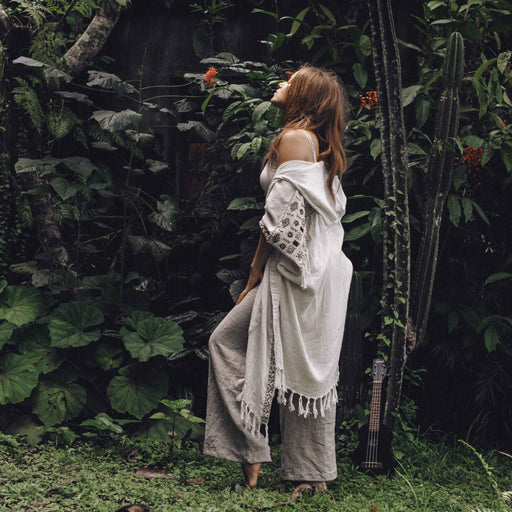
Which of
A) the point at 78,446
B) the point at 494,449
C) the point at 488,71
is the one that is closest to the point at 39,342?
the point at 78,446

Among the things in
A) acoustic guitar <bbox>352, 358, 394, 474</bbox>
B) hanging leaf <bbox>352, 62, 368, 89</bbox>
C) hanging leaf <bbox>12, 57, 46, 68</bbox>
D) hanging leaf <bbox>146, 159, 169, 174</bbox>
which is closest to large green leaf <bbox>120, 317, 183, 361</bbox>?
hanging leaf <bbox>146, 159, 169, 174</bbox>

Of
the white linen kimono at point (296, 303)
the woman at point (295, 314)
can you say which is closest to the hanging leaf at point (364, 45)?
the woman at point (295, 314)

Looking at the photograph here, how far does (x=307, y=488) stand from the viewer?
2855mm

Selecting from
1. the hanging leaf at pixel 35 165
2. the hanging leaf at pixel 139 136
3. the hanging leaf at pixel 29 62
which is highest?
the hanging leaf at pixel 29 62

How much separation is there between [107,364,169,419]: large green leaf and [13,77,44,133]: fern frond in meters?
1.60

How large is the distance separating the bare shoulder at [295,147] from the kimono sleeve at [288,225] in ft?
0.41

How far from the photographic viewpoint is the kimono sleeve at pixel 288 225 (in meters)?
2.65

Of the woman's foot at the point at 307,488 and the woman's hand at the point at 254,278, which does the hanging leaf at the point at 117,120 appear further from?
the woman's foot at the point at 307,488

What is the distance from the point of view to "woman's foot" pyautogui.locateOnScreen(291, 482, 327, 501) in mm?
2818

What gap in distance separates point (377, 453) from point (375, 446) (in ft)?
0.12

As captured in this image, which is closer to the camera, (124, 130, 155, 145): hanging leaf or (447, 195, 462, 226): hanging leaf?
(447, 195, 462, 226): hanging leaf

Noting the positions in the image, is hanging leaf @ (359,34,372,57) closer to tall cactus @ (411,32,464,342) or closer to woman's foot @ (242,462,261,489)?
tall cactus @ (411,32,464,342)

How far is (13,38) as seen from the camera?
396cm

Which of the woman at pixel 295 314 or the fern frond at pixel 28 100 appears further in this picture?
the fern frond at pixel 28 100
